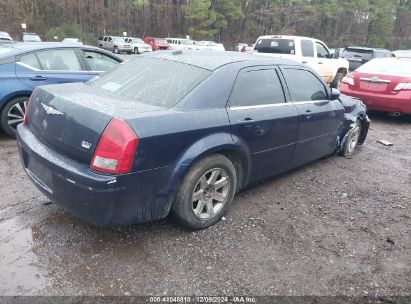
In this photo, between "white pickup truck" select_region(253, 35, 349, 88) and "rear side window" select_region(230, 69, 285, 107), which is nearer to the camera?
"rear side window" select_region(230, 69, 285, 107)

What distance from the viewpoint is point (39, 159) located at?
117 inches

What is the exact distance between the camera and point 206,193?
3299 mm

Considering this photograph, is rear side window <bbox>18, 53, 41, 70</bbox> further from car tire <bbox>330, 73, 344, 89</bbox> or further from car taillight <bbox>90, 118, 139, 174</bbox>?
car tire <bbox>330, 73, 344, 89</bbox>

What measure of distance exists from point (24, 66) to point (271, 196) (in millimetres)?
4183

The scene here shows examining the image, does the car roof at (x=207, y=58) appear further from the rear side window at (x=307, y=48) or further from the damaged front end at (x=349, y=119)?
the rear side window at (x=307, y=48)

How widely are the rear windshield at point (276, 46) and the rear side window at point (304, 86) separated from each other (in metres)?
6.32

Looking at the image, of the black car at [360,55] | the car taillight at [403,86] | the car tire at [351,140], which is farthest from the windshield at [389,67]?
the black car at [360,55]

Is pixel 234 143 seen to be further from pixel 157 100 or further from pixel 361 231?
pixel 361 231

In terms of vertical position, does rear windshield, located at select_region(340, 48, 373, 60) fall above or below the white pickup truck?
below

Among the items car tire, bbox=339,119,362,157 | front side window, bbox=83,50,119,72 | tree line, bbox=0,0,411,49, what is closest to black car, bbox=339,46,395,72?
car tire, bbox=339,119,362,157

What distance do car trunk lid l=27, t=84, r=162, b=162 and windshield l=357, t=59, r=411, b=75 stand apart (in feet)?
23.6

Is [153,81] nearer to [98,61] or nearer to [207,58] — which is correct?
[207,58]

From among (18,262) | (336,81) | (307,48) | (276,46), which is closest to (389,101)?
(336,81)

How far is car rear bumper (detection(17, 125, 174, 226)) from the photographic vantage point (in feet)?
8.50
